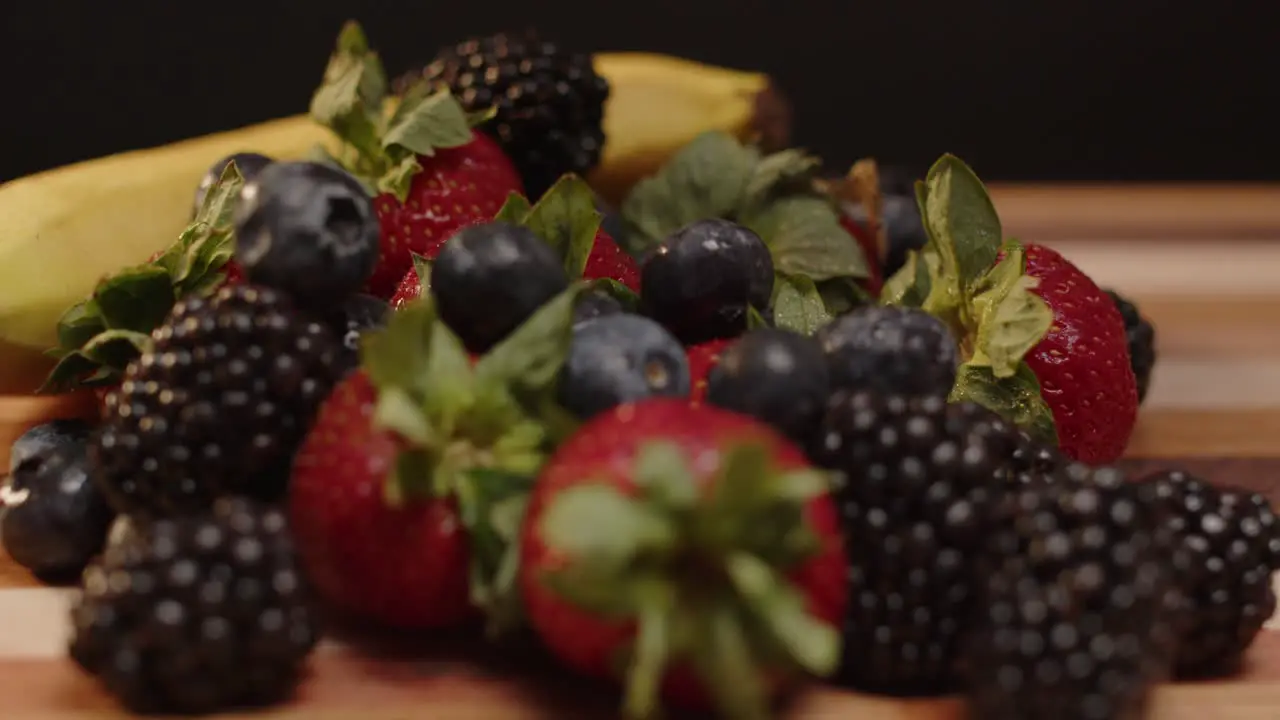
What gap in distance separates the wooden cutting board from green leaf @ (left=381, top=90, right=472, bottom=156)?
380 millimetres

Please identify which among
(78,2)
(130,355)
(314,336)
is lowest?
(78,2)

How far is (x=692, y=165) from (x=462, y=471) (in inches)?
26.1

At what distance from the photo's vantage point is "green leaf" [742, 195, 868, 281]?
4.32 feet

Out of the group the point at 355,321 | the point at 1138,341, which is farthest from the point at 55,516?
the point at 1138,341

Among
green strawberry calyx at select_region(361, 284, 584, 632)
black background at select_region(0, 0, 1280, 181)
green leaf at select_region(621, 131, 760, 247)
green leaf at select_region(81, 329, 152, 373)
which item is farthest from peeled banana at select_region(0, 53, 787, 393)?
black background at select_region(0, 0, 1280, 181)

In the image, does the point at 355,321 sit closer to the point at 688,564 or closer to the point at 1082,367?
the point at 688,564

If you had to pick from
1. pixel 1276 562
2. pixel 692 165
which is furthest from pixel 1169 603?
pixel 692 165

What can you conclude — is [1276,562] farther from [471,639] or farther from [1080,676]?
[471,639]

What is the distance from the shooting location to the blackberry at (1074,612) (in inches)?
28.5

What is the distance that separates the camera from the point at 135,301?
1.03 metres

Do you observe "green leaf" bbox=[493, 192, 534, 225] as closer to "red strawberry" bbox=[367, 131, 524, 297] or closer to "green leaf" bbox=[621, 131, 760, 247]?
"red strawberry" bbox=[367, 131, 524, 297]

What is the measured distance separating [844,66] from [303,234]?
7.31ft

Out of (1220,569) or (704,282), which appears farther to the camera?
(704,282)

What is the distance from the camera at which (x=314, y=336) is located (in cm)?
90
